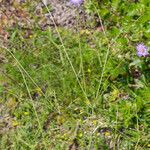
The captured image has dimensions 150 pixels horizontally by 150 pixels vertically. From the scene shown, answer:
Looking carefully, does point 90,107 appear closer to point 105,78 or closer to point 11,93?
point 105,78

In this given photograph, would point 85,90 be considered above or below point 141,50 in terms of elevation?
below

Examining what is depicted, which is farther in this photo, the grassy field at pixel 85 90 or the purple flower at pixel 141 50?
the purple flower at pixel 141 50

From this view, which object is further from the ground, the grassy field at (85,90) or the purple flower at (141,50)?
the purple flower at (141,50)

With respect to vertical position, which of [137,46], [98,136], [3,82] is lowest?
[98,136]

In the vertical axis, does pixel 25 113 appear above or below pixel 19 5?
below

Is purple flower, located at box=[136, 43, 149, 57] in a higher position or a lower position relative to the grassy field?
higher

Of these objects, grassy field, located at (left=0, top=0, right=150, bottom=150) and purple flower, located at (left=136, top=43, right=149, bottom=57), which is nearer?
grassy field, located at (left=0, top=0, right=150, bottom=150)

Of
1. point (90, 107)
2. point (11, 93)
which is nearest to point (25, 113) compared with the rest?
point (11, 93)

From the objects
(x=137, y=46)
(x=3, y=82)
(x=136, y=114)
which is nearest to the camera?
(x=136, y=114)
